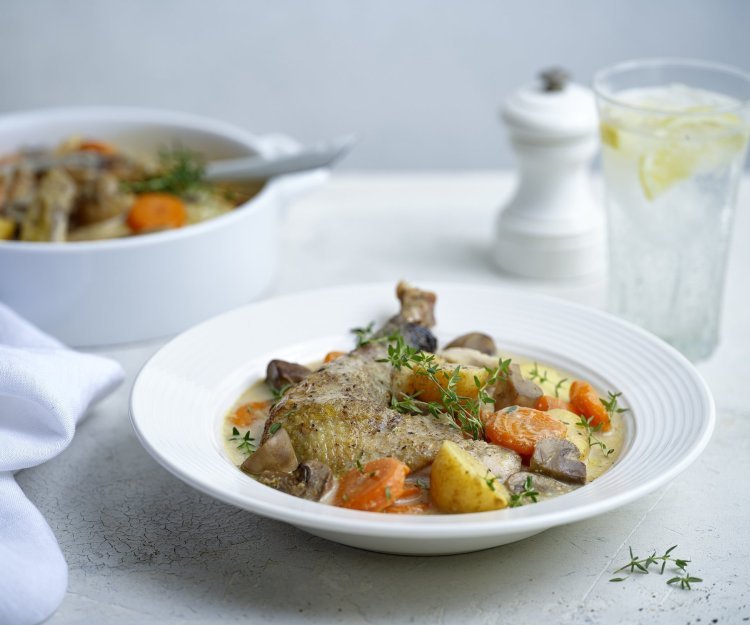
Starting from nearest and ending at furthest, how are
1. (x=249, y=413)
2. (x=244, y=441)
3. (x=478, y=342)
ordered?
1. (x=244, y=441)
2. (x=249, y=413)
3. (x=478, y=342)

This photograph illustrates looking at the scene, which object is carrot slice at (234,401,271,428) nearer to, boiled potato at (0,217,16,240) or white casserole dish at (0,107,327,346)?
white casserole dish at (0,107,327,346)

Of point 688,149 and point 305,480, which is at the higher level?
point 688,149

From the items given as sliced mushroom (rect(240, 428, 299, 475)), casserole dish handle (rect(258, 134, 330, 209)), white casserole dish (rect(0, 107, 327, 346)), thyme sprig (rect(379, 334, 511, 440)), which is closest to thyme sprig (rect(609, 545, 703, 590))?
thyme sprig (rect(379, 334, 511, 440))

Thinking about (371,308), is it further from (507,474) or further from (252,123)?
(252,123)

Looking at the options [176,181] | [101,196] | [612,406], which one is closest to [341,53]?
[176,181]

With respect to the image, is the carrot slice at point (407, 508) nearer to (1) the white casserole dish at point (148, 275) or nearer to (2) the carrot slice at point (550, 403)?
(2) the carrot slice at point (550, 403)

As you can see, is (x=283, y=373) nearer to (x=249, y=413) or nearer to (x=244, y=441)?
(x=249, y=413)

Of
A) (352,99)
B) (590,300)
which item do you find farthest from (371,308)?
(352,99)
